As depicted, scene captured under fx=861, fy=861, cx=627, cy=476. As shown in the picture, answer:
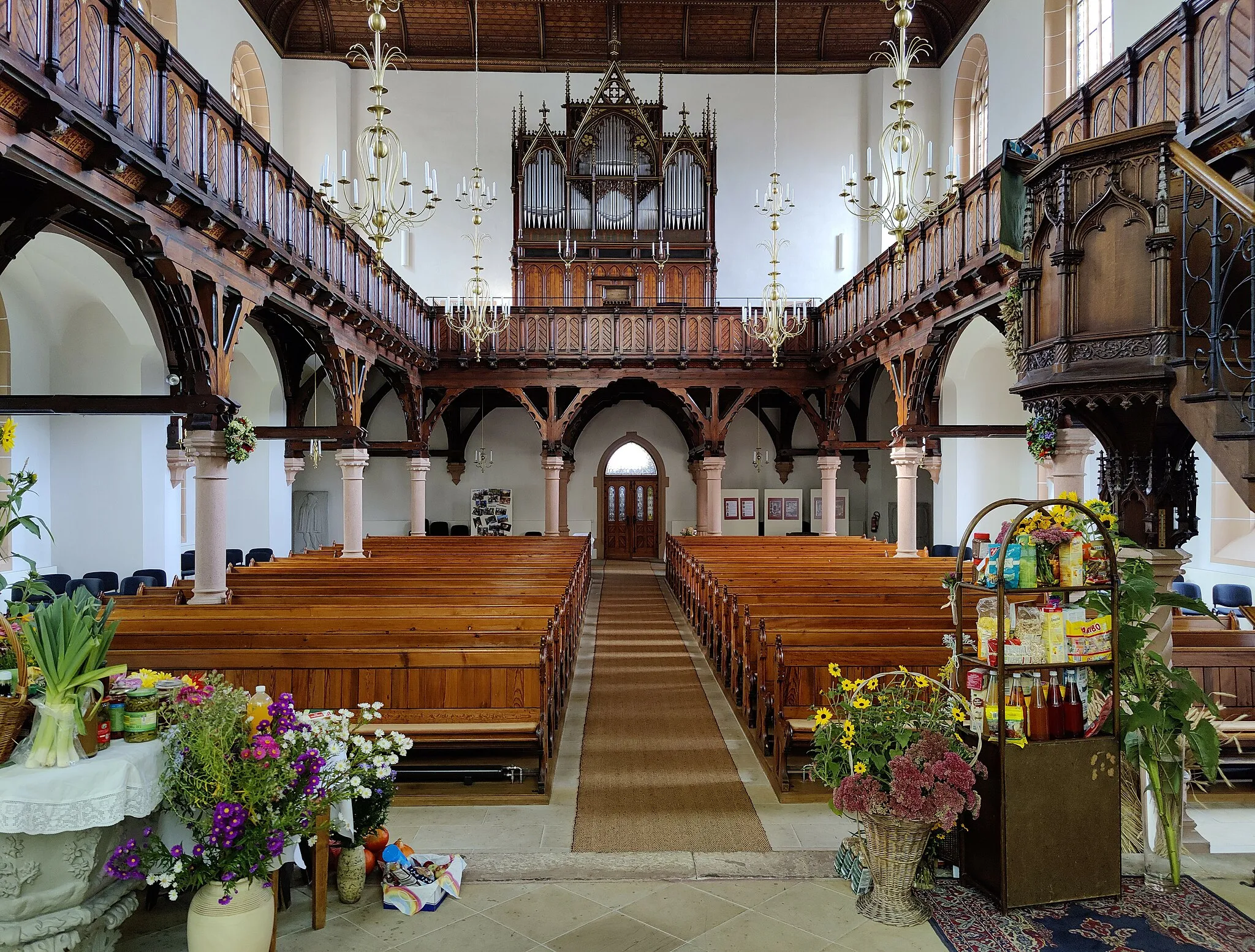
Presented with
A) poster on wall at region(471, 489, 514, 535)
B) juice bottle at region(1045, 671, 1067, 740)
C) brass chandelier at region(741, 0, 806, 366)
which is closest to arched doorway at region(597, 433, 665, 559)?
poster on wall at region(471, 489, 514, 535)

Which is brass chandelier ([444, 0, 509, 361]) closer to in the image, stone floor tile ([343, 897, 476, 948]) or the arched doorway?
the arched doorway

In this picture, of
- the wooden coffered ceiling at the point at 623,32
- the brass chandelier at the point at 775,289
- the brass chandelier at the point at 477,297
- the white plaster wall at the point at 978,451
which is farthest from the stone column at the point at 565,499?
the wooden coffered ceiling at the point at 623,32

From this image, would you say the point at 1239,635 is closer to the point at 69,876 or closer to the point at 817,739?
the point at 817,739

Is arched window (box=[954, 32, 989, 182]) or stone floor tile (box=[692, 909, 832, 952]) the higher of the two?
arched window (box=[954, 32, 989, 182])

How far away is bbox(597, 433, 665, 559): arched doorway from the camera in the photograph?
21.9 meters

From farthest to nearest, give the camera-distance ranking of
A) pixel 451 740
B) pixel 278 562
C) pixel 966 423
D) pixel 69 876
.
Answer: pixel 966 423, pixel 278 562, pixel 451 740, pixel 69 876

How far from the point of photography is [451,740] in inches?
213

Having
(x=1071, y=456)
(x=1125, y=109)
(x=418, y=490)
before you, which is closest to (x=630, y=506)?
(x=418, y=490)

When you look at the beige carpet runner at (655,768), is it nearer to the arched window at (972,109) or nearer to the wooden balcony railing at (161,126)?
the wooden balcony railing at (161,126)

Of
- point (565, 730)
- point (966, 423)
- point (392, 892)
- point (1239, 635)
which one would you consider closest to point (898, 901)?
point (392, 892)

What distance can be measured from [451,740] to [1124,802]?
3.73 m

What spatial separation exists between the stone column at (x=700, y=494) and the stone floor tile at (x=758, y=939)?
13929 millimetres

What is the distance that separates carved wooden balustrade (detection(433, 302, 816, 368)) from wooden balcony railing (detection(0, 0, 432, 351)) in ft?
20.5

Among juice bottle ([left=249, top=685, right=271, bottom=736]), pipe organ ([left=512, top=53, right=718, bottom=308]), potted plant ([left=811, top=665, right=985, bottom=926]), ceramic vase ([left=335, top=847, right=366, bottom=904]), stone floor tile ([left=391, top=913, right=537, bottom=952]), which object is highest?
pipe organ ([left=512, top=53, right=718, bottom=308])
